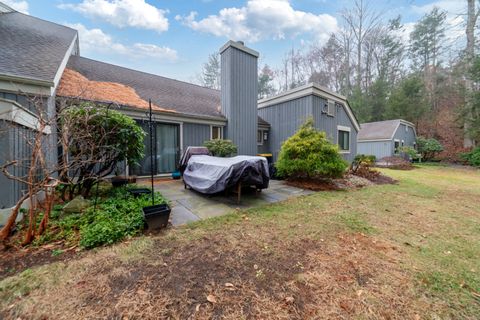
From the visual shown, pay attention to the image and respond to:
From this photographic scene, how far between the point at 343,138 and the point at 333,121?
1713mm

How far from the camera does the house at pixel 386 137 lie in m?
18.3

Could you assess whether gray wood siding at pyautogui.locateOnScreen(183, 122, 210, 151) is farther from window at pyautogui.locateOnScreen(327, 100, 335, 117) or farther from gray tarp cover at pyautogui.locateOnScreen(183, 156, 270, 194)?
window at pyautogui.locateOnScreen(327, 100, 335, 117)

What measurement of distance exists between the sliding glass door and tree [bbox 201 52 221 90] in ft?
49.5

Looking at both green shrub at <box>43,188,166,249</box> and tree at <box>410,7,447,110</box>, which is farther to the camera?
tree at <box>410,7,447,110</box>

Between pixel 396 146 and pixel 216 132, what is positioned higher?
pixel 216 132

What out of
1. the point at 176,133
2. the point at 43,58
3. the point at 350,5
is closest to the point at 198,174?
the point at 176,133

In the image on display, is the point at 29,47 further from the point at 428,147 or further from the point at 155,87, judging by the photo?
the point at 428,147

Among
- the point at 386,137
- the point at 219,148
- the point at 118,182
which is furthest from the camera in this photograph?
the point at 386,137

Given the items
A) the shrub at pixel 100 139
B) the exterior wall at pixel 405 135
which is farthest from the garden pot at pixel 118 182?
the exterior wall at pixel 405 135

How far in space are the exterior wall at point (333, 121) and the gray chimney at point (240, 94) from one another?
3048mm

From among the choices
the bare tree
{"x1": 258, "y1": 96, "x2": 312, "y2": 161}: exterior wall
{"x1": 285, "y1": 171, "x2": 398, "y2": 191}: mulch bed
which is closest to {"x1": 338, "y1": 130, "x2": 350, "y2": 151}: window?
{"x1": 258, "y1": 96, "x2": 312, "y2": 161}: exterior wall

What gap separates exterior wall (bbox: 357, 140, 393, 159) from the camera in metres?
18.4

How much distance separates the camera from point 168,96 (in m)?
9.11

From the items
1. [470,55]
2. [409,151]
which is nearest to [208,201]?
[409,151]
